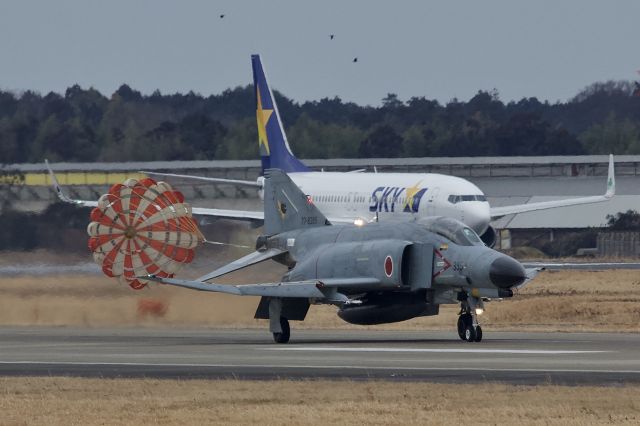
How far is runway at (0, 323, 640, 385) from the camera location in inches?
958

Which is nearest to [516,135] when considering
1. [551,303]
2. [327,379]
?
[551,303]

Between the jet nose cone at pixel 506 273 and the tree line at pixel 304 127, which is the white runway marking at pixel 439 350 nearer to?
the jet nose cone at pixel 506 273

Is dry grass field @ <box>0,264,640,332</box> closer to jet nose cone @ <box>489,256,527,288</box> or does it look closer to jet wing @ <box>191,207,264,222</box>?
jet nose cone @ <box>489,256,527,288</box>

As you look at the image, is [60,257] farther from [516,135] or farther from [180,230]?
[516,135]

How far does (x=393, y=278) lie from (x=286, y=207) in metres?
5.47

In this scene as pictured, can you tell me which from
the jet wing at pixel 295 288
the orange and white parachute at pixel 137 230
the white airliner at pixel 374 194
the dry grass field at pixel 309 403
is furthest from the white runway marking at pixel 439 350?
the white airliner at pixel 374 194

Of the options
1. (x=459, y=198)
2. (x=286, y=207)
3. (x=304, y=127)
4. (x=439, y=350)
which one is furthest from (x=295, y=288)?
(x=304, y=127)

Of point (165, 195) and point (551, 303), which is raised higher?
point (165, 195)

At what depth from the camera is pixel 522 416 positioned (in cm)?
1881

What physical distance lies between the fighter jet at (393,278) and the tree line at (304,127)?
45803mm

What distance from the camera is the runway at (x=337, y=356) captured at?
24344 millimetres

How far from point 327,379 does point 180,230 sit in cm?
1788

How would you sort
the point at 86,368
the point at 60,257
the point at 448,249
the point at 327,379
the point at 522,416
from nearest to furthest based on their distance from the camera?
the point at 522,416
the point at 327,379
the point at 86,368
the point at 448,249
the point at 60,257

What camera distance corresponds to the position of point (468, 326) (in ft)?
107
